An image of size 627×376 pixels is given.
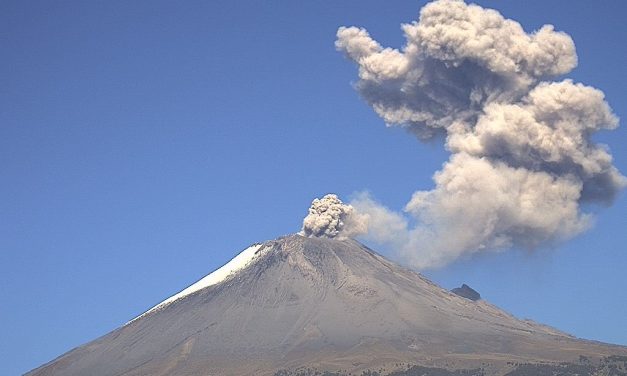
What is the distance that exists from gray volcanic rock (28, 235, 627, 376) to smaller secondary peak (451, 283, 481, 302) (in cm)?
537

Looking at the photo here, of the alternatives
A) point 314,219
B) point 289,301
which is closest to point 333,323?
point 289,301

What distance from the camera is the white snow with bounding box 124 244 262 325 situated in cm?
16650

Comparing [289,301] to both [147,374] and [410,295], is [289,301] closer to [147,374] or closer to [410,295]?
[410,295]

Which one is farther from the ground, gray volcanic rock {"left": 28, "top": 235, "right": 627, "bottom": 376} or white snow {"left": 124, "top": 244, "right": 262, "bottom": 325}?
white snow {"left": 124, "top": 244, "right": 262, "bottom": 325}

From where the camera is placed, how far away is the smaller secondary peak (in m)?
177

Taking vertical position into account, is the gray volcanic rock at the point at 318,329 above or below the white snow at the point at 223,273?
below

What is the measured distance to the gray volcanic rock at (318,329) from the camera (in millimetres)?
128750

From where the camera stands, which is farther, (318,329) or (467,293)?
(467,293)

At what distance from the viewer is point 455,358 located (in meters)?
124

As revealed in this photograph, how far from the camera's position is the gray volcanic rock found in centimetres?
12875

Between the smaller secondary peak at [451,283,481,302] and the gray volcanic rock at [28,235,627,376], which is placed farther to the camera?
the smaller secondary peak at [451,283,481,302]

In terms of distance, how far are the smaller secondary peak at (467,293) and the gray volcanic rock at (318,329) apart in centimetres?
537

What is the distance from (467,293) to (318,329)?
43.9 metres

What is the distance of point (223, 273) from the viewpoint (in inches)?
6698
